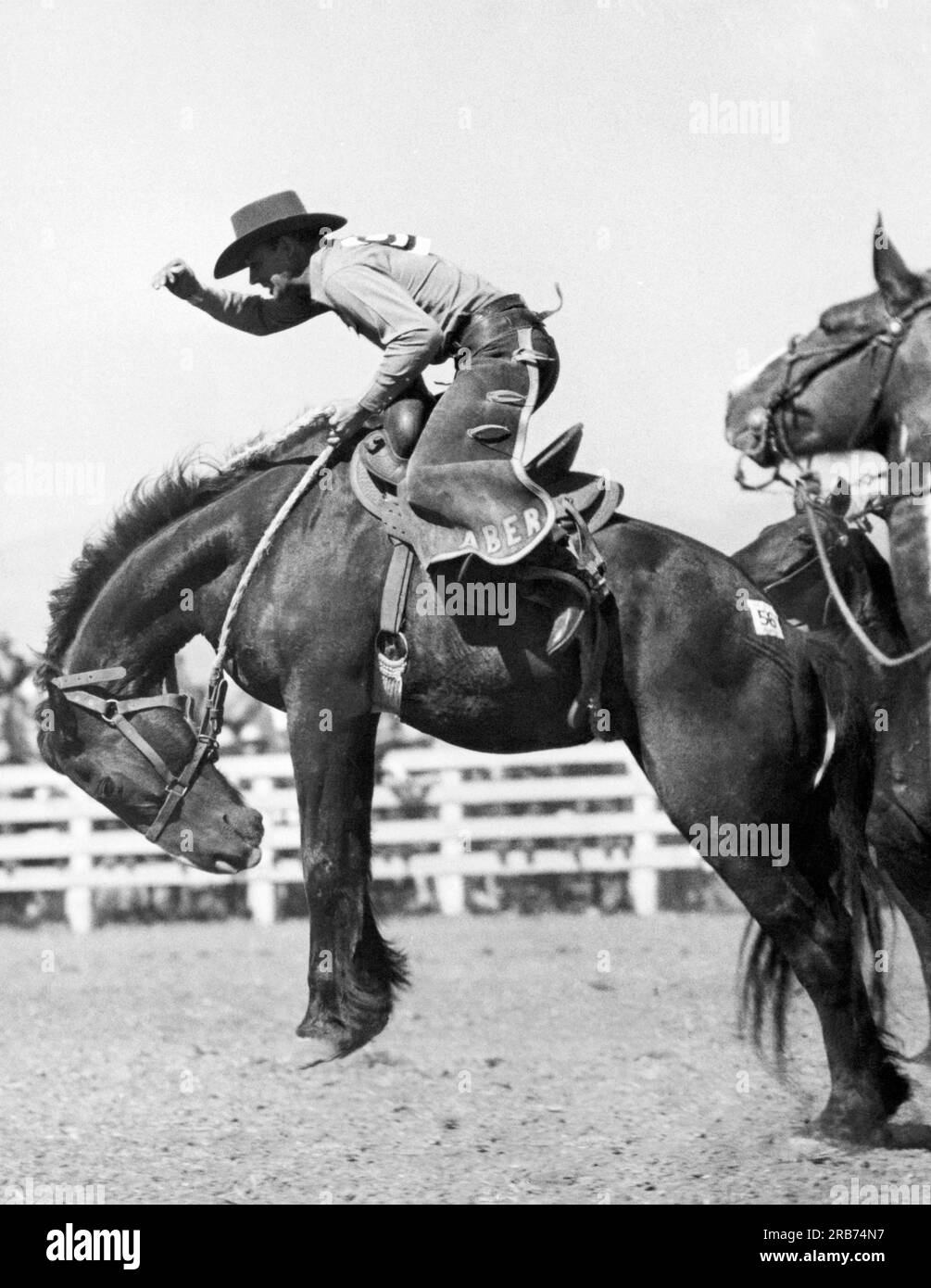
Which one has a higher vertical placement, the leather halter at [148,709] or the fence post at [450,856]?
the leather halter at [148,709]

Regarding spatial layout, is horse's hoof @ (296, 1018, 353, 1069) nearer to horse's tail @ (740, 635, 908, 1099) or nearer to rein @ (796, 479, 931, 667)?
horse's tail @ (740, 635, 908, 1099)

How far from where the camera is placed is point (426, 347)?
5.22 metres

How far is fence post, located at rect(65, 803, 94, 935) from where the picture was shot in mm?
14062

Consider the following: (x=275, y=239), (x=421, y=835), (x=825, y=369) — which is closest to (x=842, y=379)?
(x=825, y=369)

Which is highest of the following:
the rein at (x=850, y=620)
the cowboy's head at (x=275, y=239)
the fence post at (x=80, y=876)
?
the cowboy's head at (x=275, y=239)

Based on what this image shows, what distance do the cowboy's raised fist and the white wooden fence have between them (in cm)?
857

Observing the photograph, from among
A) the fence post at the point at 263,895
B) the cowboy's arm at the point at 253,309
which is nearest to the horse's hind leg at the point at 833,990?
the cowboy's arm at the point at 253,309

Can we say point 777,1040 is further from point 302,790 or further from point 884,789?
point 302,790

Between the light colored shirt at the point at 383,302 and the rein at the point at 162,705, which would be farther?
the rein at the point at 162,705

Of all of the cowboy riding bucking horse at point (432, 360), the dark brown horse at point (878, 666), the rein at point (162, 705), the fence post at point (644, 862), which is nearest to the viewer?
the cowboy riding bucking horse at point (432, 360)

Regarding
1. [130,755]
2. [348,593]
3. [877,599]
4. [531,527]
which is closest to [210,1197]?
[130,755]

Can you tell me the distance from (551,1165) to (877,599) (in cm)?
244

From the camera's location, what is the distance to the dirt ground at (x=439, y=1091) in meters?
5.13

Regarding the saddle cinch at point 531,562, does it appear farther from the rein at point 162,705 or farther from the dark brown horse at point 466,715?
the rein at point 162,705
